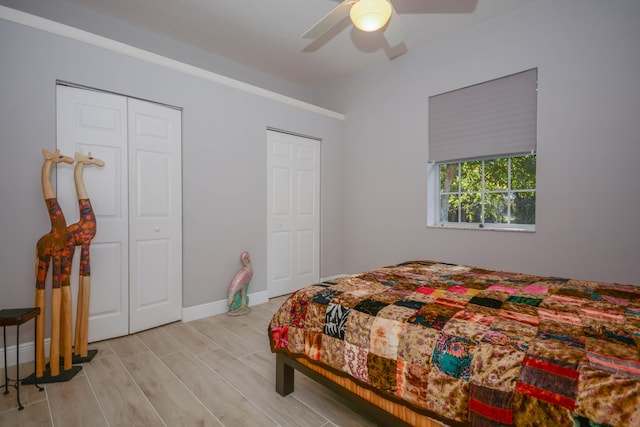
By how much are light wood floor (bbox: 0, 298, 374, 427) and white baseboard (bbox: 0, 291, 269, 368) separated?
0.08m

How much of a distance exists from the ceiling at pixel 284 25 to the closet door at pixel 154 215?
101 cm

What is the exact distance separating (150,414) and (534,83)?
3.87m

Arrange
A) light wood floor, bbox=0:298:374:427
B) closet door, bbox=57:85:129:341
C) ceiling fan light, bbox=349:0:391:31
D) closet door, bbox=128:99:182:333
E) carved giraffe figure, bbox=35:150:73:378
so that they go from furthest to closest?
1. closet door, bbox=128:99:182:333
2. closet door, bbox=57:85:129:341
3. carved giraffe figure, bbox=35:150:73:378
4. ceiling fan light, bbox=349:0:391:31
5. light wood floor, bbox=0:298:374:427

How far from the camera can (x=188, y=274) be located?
3.06 m

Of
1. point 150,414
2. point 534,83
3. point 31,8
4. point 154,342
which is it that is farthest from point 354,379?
point 31,8

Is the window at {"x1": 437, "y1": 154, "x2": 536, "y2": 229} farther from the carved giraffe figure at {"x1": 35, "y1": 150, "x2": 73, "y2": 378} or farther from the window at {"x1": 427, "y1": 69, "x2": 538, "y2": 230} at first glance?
the carved giraffe figure at {"x1": 35, "y1": 150, "x2": 73, "y2": 378}

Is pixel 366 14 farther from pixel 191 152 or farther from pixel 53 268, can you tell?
pixel 53 268

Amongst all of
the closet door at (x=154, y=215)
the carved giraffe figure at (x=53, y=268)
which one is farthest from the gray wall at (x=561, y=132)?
the carved giraffe figure at (x=53, y=268)

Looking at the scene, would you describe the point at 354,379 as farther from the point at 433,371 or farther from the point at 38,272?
the point at 38,272

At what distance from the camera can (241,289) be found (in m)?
3.29

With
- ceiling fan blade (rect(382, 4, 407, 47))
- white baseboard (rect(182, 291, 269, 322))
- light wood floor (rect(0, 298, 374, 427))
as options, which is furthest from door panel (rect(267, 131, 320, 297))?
ceiling fan blade (rect(382, 4, 407, 47))

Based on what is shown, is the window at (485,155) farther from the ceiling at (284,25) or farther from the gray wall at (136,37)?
the gray wall at (136,37)

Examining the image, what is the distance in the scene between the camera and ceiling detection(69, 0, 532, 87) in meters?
2.90

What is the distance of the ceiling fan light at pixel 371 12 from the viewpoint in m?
1.85
